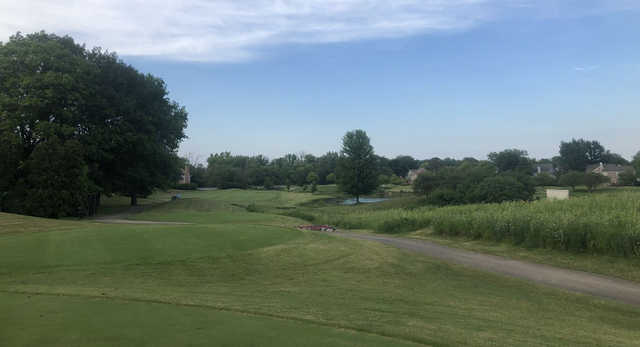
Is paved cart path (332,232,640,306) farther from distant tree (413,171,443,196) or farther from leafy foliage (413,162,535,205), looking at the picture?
distant tree (413,171,443,196)

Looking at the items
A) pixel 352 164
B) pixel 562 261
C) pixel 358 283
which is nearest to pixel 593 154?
pixel 352 164

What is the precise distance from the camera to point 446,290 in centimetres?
1133

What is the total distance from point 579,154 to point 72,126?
4226 inches

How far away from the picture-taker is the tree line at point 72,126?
1120 inches

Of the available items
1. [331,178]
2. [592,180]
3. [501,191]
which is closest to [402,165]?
[331,178]

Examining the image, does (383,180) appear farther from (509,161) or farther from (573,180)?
(573,180)

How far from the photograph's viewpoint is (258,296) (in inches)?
361

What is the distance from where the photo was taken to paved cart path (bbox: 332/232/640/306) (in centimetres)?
1111

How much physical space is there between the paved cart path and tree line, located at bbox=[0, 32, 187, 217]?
24.1m

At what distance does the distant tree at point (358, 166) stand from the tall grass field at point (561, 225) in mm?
40976

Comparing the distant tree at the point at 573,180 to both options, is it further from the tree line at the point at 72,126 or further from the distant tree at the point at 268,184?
the distant tree at the point at 268,184

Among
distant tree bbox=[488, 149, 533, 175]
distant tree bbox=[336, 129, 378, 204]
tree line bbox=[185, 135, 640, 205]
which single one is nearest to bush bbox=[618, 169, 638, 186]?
tree line bbox=[185, 135, 640, 205]

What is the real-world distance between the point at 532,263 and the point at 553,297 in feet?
14.6

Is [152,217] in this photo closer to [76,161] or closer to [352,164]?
[76,161]
